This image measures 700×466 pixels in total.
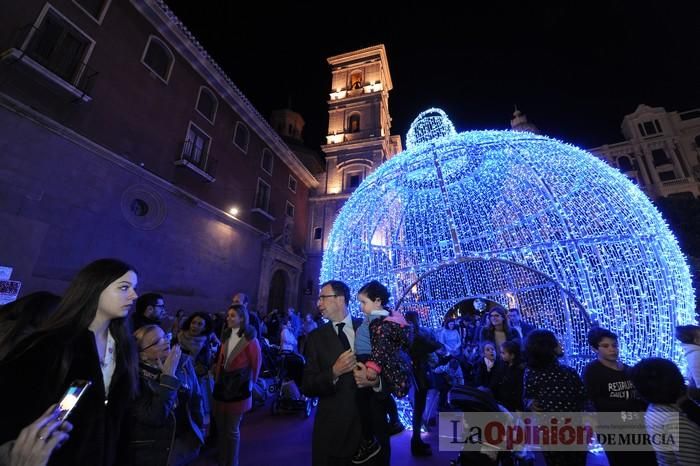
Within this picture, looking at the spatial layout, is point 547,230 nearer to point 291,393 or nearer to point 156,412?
point 156,412

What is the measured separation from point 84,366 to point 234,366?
7.01ft

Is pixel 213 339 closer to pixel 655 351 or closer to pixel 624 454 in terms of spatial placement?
pixel 624 454

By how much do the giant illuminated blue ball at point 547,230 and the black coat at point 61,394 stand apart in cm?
386

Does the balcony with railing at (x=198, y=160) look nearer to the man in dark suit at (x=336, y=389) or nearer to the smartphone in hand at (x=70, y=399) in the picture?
the man in dark suit at (x=336, y=389)

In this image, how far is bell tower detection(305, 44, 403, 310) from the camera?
21.6 meters

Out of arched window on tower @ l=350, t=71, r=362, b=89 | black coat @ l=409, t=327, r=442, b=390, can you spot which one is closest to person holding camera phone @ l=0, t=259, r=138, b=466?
black coat @ l=409, t=327, r=442, b=390

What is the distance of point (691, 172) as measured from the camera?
23.8m

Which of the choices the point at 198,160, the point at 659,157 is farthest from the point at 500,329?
the point at 659,157

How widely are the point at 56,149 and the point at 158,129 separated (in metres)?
3.70

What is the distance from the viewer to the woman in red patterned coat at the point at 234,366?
119 inches

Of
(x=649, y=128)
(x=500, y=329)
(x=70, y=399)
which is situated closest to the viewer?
(x=70, y=399)

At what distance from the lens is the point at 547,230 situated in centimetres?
449

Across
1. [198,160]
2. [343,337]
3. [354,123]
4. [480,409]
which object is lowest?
[480,409]

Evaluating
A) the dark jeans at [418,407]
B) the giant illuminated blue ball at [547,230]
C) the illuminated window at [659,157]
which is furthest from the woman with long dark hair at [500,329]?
the illuminated window at [659,157]
